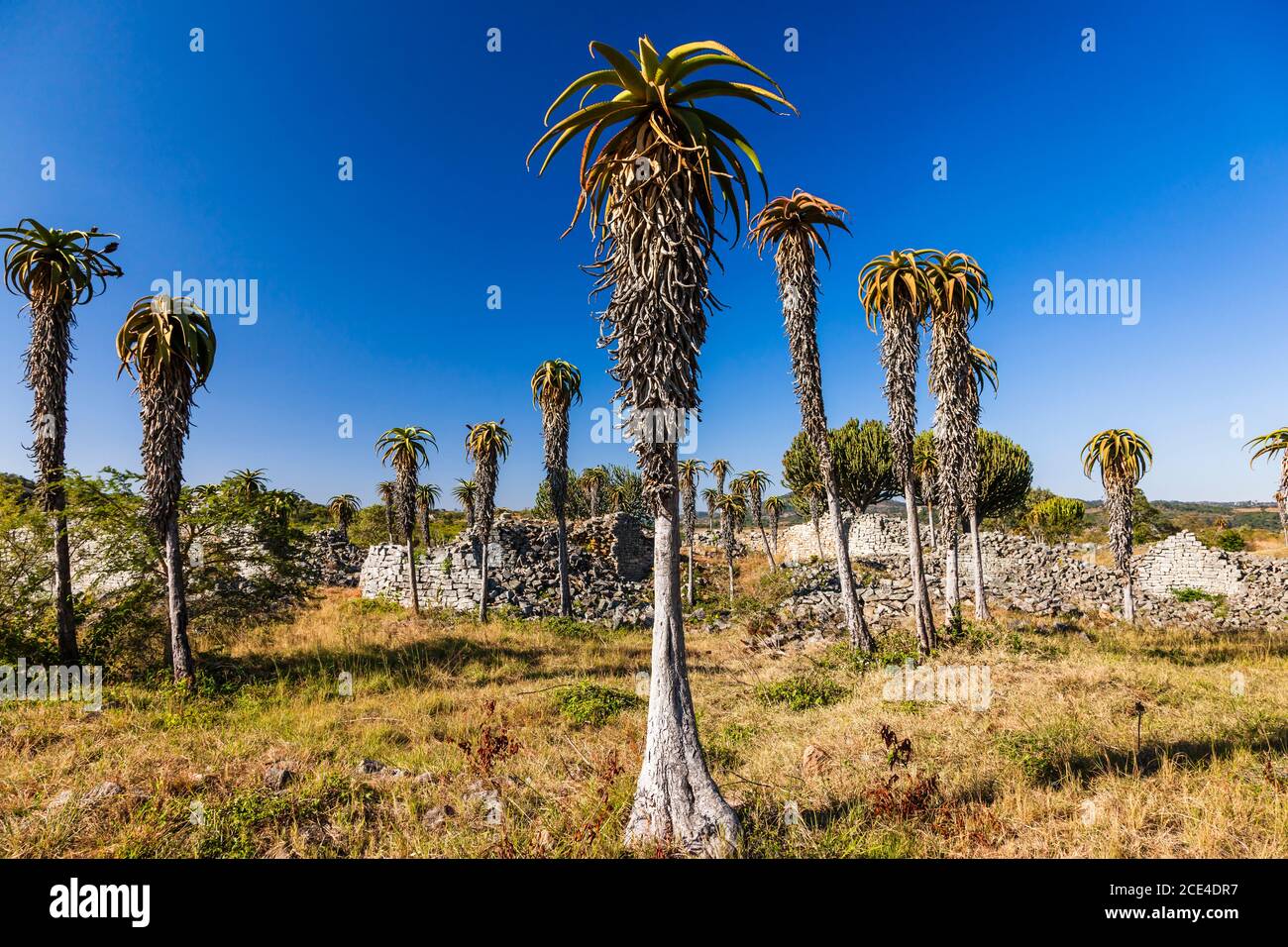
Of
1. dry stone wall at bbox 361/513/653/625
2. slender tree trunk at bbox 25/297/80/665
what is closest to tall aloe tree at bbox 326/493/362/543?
dry stone wall at bbox 361/513/653/625

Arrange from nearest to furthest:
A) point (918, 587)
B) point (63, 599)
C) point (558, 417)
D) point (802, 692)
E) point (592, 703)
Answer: point (592, 703)
point (63, 599)
point (802, 692)
point (918, 587)
point (558, 417)

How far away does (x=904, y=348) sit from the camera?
1482 centimetres

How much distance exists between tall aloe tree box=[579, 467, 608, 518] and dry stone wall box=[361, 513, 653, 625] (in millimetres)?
16981

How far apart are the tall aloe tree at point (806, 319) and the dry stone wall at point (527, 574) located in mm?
10988

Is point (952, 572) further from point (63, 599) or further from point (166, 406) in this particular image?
point (63, 599)

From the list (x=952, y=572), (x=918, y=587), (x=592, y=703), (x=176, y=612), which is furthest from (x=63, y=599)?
(x=952, y=572)

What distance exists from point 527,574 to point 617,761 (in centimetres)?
2262

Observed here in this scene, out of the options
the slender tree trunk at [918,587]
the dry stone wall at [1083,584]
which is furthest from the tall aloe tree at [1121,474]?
the slender tree trunk at [918,587]

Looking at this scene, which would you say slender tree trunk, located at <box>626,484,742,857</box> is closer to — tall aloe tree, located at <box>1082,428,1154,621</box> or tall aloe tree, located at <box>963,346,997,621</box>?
tall aloe tree, located at <box>963,346,997,621</box>

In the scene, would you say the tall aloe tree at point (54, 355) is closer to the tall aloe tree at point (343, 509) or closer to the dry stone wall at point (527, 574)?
the dry stone wall at point (527, 574)

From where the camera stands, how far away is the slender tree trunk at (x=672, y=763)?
4844mm

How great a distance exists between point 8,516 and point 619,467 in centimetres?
5544

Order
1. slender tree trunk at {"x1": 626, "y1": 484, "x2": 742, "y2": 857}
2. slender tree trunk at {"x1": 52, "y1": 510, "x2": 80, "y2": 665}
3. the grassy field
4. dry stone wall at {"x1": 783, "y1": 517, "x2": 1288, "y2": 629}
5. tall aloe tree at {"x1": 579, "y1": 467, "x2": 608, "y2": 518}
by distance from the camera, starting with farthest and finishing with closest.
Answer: tall aloe tree at {"x1": 579, "y1": 467, "x2": 608, "y2": 518} → dry stone wall at {"x1": 783, "y1": 517, "x2": 1288, "y2": 629} → slender tree trunk at {"x1": 52, "y1": 510, "x2": 80, "y2": 665} → the grassy field → slender tree trunk at {"x1": 626, "y1": 484, "x2": 742, "y2": 857}

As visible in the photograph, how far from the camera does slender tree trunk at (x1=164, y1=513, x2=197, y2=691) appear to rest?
10547 mm
